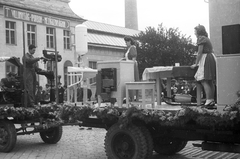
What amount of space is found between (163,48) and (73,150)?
29.5 m

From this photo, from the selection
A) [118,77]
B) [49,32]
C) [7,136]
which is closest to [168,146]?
[118,77]

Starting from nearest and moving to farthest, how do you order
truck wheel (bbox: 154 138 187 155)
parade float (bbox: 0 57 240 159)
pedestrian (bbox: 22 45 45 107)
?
parade float (bbox: 0 57 240 159) → truck wheel (bbox: 154 138 187 155) → pedestrian (bbox: 22 45 45 107)

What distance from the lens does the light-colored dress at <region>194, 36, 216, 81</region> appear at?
6281 mm

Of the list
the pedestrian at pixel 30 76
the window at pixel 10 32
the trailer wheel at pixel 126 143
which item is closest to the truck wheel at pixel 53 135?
the pedestrian at pixel 30 76

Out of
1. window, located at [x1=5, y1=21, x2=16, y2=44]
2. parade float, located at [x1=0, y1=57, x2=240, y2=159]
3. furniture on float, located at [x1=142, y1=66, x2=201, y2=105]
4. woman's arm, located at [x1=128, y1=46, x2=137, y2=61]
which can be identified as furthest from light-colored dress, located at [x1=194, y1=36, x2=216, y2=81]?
window, located at [x1=5, y1=21, x2=16, y2=44]

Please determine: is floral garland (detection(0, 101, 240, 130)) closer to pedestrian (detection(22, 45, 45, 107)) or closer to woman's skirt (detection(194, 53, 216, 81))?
pedestrian (detection(22, 45, 45, 107))

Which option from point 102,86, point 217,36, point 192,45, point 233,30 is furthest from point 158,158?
point 192,45

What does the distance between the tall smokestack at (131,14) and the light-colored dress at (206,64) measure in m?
61.3

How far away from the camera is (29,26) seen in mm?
31984

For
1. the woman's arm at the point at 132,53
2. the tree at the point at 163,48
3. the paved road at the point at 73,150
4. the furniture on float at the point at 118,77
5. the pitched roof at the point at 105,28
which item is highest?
the pitched roof at the point at 105,28

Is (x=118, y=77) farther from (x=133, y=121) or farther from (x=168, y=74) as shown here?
(x=133, y=121)

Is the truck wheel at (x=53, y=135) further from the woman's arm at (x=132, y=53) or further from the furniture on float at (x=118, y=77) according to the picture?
the woman's arm at (x=132, y=53)

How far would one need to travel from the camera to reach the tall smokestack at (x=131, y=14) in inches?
2665

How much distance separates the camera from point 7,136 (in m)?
7.94
